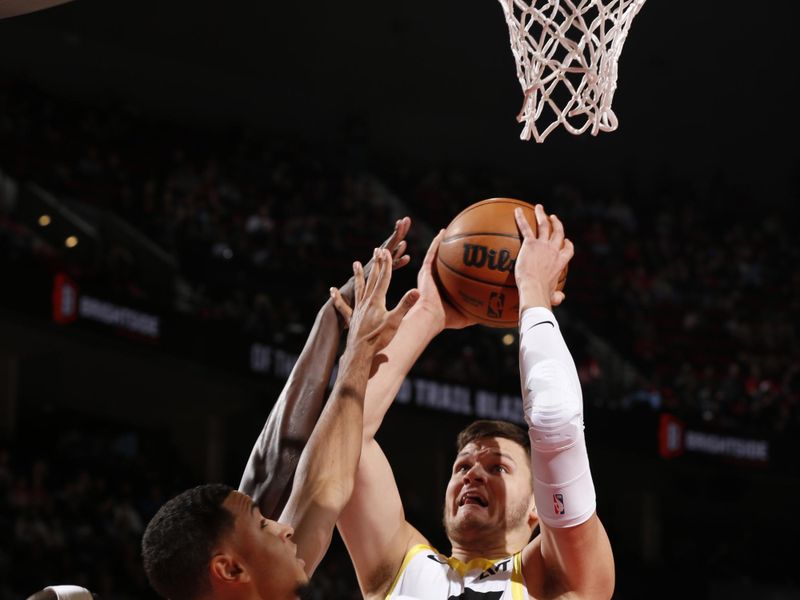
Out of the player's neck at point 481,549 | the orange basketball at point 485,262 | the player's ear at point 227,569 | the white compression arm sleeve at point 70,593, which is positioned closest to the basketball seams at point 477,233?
the orange basketball at point 485,262

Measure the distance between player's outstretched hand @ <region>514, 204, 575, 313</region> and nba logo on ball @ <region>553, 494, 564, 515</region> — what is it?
1.51 feet

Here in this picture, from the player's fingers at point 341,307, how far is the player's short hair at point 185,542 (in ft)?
2.78

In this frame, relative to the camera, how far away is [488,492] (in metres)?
2.94

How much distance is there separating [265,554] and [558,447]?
0.63m

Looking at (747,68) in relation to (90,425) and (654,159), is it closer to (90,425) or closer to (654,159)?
(654,159)

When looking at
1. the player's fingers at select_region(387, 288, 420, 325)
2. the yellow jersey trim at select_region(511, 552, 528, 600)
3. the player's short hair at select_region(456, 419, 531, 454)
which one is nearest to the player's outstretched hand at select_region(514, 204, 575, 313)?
the player's fingers at select_region(387, 288, 420, 325)

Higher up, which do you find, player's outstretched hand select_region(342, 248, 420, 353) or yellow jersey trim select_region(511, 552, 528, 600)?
player's outstretched hand select_region(342, 248, 420, 353)

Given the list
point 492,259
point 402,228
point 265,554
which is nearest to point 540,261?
point 492,259

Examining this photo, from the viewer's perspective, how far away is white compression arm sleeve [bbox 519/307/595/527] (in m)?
2.44

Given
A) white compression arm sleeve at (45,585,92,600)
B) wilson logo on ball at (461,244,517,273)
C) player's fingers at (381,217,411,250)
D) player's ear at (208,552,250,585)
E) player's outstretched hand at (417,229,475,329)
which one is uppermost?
player's fingers at (381,217,411,250)

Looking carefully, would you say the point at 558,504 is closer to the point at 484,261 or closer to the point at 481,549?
the point at 481,549

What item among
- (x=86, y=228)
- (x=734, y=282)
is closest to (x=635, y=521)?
(x=734, y=282)

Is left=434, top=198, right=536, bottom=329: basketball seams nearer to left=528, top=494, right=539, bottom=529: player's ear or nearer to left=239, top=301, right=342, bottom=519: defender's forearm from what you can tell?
left=239, top=301, right=342, bottom=519: defender's forearm

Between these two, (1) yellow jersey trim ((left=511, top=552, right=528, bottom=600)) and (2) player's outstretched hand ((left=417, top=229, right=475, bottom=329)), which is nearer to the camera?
(1) yellow jersey trim ((left=511, top=552, right=528, bottom=600))
